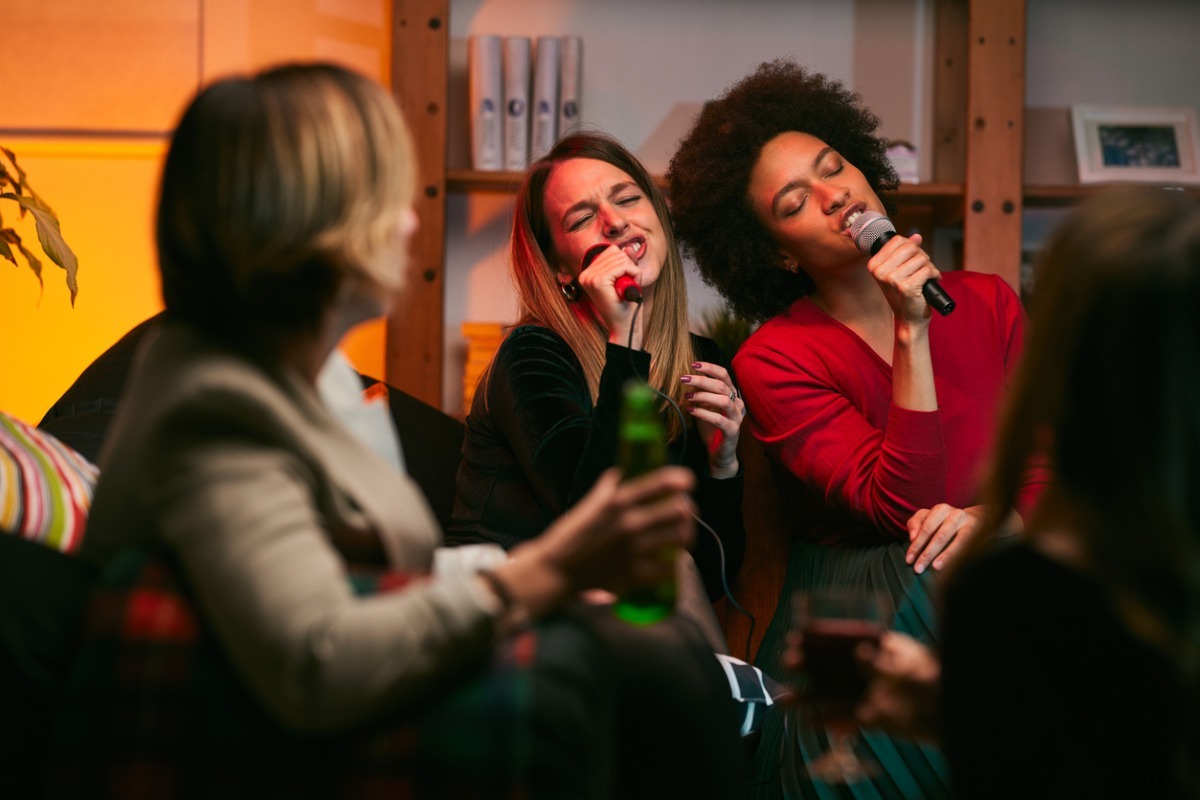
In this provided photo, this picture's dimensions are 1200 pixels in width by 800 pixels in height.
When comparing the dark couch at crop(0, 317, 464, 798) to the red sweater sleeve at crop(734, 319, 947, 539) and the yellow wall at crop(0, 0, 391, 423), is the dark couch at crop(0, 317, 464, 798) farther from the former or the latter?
the yellow wall at crop(0, 0, 391, 423)

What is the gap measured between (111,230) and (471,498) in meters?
1.59

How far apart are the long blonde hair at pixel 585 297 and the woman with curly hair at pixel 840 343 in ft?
0.49

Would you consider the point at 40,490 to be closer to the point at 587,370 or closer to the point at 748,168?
the point at 587,370

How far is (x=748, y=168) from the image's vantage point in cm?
240

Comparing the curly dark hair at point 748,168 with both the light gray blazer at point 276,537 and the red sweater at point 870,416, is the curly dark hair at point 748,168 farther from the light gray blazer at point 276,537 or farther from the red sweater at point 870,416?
the light gray blazer at point 276,537

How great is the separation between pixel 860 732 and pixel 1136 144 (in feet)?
6.90

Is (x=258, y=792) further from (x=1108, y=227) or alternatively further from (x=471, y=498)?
(x=471, y=498)

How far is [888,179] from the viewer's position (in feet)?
8.47

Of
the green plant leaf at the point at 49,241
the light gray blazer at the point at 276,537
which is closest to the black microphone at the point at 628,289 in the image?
the green plant leaf at the point at 49,241

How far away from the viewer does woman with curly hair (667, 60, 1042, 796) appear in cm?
199

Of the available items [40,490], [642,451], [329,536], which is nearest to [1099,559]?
[642,451]

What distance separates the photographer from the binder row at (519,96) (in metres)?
2.94

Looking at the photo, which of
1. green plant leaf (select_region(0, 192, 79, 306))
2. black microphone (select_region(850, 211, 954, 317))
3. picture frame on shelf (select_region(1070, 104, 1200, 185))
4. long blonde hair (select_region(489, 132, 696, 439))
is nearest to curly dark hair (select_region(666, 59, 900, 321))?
long blonde hair (select_region(489, 132, 696, 439))

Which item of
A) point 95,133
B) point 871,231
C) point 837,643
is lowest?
point 837,643
